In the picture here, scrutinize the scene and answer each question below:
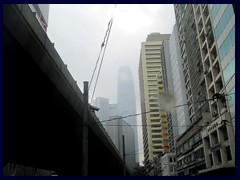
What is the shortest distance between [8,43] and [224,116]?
37.7m

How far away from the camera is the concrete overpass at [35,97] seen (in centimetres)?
Answer: 1055

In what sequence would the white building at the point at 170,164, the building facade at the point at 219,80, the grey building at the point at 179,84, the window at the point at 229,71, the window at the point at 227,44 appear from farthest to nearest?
the white building at the point at 170,164, the grey building at the point at 179,84, the building facade at the point at 219,80, the window at the point at 229,71, the window at the point at 227,44

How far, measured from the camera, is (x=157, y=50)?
172m

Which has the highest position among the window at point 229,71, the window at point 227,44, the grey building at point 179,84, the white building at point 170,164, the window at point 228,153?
the grey building at point 179,84

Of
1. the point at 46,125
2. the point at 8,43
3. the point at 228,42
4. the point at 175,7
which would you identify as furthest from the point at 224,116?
the point at 175,7

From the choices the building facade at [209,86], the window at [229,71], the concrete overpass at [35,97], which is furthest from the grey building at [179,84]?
the concrete overpass at [35,97]

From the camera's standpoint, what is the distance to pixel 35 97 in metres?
14.7

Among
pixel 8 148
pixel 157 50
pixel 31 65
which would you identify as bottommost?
pixel 8 148

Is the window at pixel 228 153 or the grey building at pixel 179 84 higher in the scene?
the grey building at pixel 179 84

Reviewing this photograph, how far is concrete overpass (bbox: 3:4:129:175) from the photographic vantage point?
10555 millimetres

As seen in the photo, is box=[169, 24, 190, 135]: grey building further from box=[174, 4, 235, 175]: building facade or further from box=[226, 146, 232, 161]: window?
box=[226, 146, 232, 161]: window

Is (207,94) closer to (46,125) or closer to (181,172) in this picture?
(181,172)

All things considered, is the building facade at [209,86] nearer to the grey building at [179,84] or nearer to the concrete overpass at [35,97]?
the grey building at [179,84]

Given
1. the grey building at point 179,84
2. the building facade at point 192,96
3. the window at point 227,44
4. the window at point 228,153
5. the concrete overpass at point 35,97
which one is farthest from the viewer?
the grey building at point 179,84
